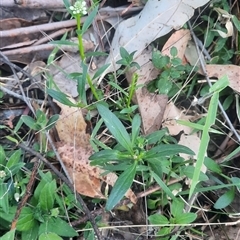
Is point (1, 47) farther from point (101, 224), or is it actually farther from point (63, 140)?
point (101, 224)

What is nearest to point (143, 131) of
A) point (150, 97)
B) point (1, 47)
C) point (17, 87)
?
point (150, 97)

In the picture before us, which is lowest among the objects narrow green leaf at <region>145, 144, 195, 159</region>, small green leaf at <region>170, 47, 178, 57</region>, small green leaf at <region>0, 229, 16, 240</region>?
small green leaf at <region>0, 229, 16, 240</region>

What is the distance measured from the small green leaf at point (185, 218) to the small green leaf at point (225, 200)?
0.15m

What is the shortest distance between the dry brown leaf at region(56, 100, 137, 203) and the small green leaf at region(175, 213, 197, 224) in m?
0.19

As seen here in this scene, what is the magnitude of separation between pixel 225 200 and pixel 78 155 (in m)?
0.63

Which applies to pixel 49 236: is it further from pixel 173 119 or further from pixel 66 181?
pixel 173 119

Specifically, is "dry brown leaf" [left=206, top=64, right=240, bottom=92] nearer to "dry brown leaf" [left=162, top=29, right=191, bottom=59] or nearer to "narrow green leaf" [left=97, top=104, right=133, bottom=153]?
"dry brown leaf" [left=162, top=29, right=191, bottom=59]

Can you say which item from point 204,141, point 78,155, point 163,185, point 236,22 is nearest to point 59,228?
point 78,155

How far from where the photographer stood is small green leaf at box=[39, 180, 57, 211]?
1.60 meters

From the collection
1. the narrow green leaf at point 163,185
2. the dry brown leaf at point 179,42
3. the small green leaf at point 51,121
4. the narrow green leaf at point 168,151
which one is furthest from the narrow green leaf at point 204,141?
the small green leaf at point 51,121

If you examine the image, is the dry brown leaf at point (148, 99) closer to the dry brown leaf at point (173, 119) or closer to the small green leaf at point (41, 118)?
the dry brown leaf at point (173, 119)

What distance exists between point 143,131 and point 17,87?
24.4 inches

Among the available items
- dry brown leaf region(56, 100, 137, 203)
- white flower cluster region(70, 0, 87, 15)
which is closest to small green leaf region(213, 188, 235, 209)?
dry brown leaf region(56, 100, 137, 203)

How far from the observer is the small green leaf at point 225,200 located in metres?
1.71
